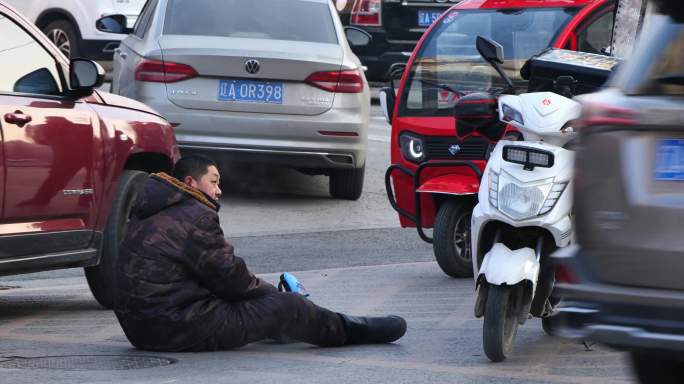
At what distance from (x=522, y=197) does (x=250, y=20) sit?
619 centimetres

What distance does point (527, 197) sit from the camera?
7.13 meters

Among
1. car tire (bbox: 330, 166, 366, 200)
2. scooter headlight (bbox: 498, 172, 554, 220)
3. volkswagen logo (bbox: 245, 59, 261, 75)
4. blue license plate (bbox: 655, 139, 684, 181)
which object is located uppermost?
blue license plate (bbox: 655, 139, 684, 181)

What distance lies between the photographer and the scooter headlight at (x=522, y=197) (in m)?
7.09

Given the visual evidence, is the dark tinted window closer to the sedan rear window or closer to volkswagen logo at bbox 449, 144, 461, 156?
volkswagen logo at bbox 449, 144, 461, 156

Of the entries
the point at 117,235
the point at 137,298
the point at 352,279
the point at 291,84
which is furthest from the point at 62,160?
the point at 291,84

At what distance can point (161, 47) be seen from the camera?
40.5 feet

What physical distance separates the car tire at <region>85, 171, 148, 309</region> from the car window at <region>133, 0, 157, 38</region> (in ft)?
14.0

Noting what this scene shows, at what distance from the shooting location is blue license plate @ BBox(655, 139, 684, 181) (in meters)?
4.84

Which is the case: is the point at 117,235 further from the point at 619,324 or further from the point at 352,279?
the point at 619,324

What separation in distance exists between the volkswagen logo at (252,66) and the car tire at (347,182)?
4.82 feet

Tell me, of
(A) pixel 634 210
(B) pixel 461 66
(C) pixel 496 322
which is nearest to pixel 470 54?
(B) pixel 461 66

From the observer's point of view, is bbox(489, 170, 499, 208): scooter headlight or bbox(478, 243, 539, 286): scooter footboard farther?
bbox(489, 170, 499, 208): scooter headlight

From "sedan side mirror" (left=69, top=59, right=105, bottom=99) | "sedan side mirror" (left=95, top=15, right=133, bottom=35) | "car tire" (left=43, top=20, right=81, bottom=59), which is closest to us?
"sedan side mirror" (left=69, top=59, right=105, bottom=99)

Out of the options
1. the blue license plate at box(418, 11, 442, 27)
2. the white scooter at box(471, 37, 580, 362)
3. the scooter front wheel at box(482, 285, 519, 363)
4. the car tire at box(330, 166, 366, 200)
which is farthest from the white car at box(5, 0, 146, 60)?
the scooter front wheel at box(482, 285, 519, 363)
